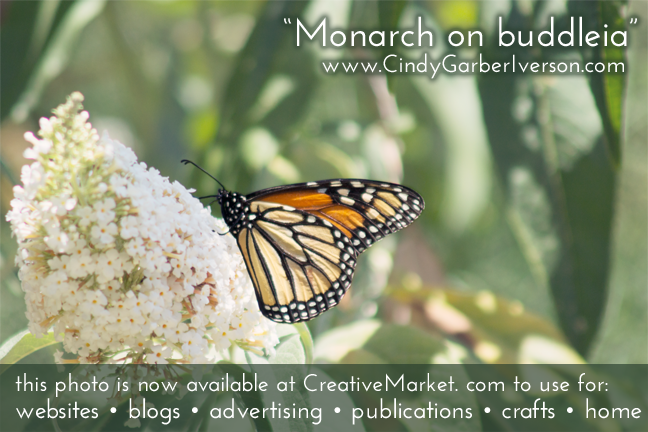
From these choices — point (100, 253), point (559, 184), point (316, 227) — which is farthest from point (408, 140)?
point (100, 253)

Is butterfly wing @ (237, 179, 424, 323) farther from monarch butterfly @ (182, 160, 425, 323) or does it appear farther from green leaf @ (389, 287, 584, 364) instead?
green leaf @ (389, 287, 584, 364)

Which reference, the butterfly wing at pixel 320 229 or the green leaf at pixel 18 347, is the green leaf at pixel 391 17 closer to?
the butterfly wing at pixel 320 229

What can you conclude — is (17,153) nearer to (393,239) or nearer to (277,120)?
(277,120)

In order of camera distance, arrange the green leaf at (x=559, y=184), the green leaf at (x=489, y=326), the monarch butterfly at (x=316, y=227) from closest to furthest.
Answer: the monarch butterfly at (x=316, y=227)
the green leaf at (x=559, y=184)
the green leaf at (x=489, y=326)

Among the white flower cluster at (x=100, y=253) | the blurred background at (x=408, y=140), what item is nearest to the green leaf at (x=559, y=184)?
the blurred background at (x=408, y=140)

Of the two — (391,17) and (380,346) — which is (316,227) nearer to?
(380,346)

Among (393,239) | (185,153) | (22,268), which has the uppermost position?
(185,153)

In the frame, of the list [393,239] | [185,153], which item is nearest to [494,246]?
Answer: [393,239]
